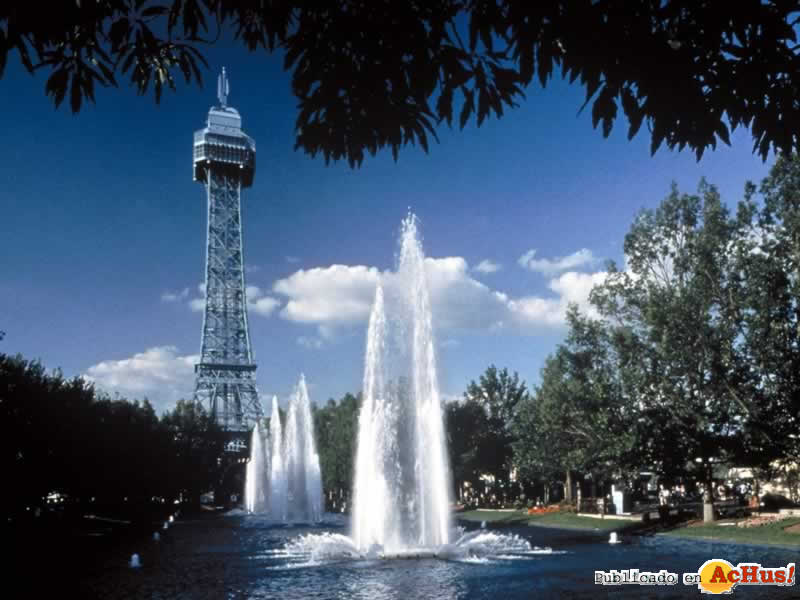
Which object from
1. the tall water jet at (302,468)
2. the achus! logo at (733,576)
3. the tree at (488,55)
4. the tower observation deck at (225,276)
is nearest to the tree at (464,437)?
the tall water jet at (302,468)

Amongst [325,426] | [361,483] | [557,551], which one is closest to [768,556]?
[557,551]

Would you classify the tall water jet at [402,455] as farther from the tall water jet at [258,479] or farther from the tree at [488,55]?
the tall water jet at [258,479]

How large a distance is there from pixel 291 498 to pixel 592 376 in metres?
49.9

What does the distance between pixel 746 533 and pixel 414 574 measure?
66.3ft

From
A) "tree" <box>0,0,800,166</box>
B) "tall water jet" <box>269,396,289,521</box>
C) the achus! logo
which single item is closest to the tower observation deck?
"tall water jet" <box>269,396,289,521</box>

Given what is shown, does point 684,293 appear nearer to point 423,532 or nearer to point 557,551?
point 557,551

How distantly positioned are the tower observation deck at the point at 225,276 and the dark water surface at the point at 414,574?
90.4 m

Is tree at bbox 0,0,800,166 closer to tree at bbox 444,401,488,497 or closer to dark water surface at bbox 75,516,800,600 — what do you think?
dark water surface at bbox 75,516,800,600

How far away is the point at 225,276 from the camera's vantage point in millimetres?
142250

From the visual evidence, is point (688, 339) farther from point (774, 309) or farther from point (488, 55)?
point (488, 55)

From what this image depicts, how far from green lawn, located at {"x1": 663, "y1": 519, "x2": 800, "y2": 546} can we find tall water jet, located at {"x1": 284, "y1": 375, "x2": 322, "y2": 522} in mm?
42379

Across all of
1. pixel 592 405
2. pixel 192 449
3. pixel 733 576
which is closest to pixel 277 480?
pixel 192 449

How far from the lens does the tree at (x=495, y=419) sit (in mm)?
90312

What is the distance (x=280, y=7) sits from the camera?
5891mm
